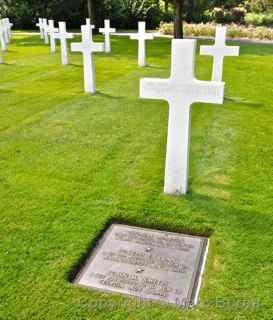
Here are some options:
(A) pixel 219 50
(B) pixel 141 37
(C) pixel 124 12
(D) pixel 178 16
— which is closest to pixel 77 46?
(A) pixel 219 50

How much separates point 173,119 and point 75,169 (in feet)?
5.48

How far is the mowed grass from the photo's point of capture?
9.77 feet

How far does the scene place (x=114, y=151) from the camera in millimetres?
5742

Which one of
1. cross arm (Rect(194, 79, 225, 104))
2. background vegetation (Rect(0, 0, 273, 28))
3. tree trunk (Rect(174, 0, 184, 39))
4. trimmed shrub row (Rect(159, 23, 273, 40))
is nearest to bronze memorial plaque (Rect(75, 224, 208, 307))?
cross arm (Rect(194, 79, 225, 104))

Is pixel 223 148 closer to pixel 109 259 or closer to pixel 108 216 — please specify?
pixel 108 216

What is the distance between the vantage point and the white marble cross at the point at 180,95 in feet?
12.4

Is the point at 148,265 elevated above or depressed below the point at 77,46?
below

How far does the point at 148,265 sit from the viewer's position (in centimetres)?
329

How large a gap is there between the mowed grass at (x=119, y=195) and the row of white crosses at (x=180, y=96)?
1.00 ft

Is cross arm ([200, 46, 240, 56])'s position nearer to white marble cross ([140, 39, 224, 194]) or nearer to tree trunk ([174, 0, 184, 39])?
white marble cross ([140, 39, 224, 194])

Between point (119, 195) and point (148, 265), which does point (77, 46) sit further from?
point (148, 265)

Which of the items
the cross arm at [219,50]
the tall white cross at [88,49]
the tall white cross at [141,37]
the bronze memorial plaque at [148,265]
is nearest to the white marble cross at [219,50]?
the cross arm at [219,50]

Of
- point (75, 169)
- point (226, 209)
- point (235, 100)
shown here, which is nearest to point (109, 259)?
point (226, 209)

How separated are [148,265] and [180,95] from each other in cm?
172
